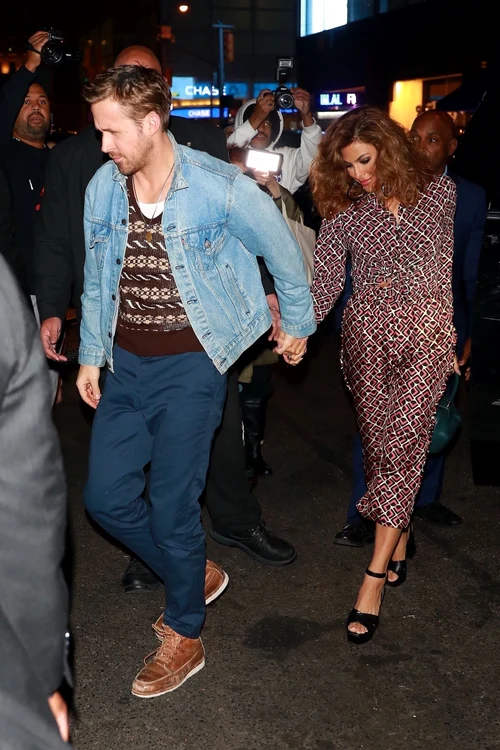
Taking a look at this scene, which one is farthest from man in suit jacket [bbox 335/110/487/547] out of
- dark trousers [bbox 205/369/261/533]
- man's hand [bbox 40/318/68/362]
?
man's hand [bbox 40/318/68/362]

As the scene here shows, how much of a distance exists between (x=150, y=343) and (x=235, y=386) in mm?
1021

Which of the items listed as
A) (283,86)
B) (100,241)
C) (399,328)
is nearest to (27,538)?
(100,241)

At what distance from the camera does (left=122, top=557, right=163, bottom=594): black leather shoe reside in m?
4.50

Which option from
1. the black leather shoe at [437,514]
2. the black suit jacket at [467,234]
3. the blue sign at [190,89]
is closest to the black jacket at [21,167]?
the black suit jacket at [467,234]

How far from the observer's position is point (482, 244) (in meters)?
4.45

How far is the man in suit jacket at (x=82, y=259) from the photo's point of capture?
4.41m

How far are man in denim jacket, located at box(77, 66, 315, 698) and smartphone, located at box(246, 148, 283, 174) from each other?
84.7 inches

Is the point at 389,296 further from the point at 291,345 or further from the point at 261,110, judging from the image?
the point at 261,110

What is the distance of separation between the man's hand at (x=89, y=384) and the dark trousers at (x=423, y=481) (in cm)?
150

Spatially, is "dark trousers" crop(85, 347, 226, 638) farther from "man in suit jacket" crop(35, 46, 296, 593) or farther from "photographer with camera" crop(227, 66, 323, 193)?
"photographer with camera" crop(227, 66, 323, 193)

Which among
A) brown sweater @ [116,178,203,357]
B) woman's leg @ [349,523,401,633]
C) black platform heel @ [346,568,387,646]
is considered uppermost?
brown sweater @ [116,178,203,357]

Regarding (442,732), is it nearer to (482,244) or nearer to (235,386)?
→ (235,386)

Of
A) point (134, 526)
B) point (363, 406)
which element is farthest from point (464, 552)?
point (134, 526)

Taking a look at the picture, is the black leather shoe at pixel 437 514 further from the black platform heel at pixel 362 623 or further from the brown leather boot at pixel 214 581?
the brown leather boot at pixel 214 581
